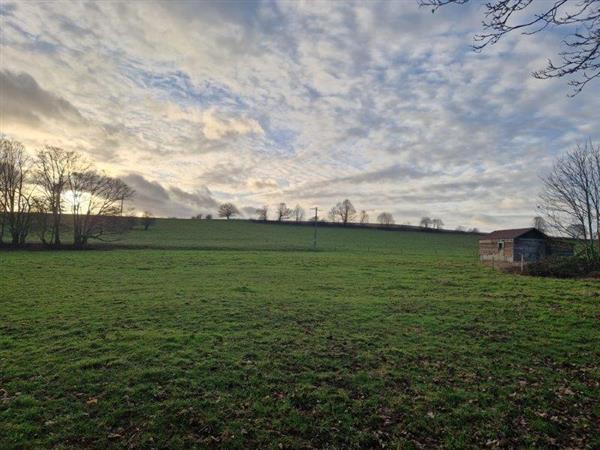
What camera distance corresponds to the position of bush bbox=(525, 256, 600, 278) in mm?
27500

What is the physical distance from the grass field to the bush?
11.6 m

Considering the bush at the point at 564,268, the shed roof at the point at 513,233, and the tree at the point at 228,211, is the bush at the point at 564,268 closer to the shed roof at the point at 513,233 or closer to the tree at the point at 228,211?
the shed roof at the point at 513,233

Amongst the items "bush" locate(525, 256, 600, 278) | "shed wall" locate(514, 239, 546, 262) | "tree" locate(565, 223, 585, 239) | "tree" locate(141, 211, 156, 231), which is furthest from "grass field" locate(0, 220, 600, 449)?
"tree" locate(141, 211, 156, 231)

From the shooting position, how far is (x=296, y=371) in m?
8.40

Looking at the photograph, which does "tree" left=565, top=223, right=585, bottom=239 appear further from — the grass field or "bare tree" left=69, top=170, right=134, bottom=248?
"bare tree" left=69, top=170, right=134, bottom=248

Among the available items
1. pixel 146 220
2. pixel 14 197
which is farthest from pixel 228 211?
pixel 14 197

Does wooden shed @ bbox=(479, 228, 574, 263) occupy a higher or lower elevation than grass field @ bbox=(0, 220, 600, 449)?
higher

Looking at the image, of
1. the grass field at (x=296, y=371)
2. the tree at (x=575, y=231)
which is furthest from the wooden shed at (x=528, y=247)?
the grass field at (x=296, y=371)

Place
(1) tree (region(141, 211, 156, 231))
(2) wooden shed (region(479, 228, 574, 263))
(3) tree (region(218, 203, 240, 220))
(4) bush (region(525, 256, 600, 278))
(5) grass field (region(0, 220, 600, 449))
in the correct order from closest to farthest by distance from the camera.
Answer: (5) grass field (region(0, 220, 600, 449)) → (4) bush (region(525, 256, 600, 278)) → (2) wooden shed (region(479, 228, 574, 263)) → (1) tree (region(141, 211, 156, 231)) → (3) tree (region(218, 203, 240, 220))

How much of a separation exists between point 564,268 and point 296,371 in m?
28.8

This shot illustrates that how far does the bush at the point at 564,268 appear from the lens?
27.5 meters

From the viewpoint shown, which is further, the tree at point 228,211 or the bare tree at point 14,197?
the tree at point 228,211

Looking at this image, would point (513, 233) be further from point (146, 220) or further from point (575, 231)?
point (146, 220)

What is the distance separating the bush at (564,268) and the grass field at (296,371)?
11603 mm
